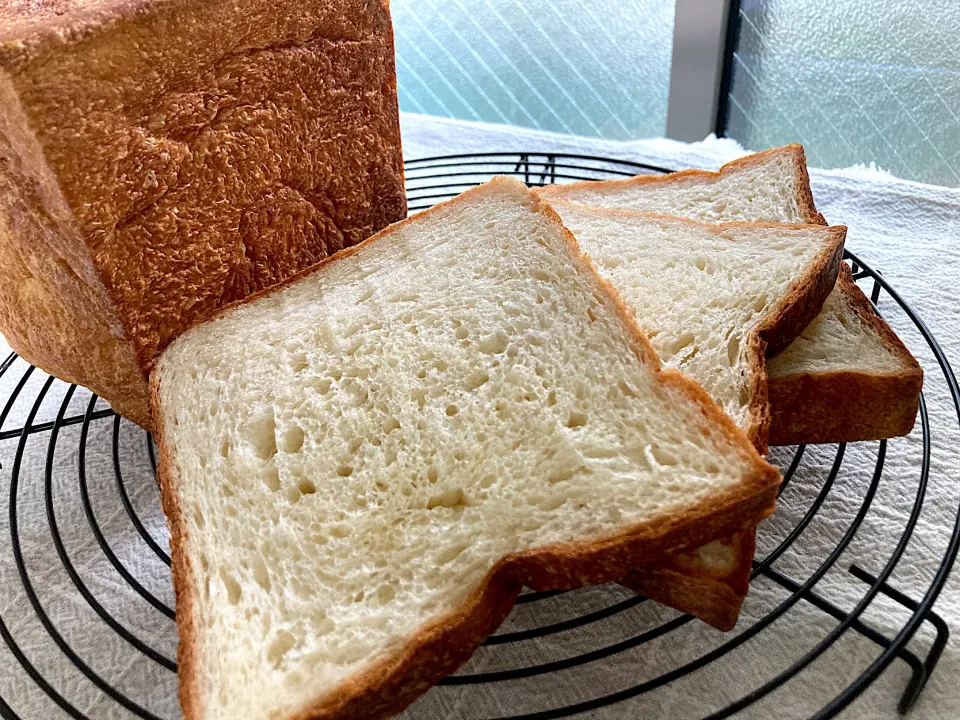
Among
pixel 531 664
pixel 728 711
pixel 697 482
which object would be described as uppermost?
pixel 697 482

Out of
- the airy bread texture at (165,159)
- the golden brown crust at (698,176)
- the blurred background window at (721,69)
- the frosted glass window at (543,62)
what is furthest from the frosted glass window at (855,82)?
the airy bread texture at (165,159)

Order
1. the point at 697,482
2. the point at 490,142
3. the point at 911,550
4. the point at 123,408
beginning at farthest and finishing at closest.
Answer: the point at 490,142
the point at 123,408
the point at 911,550
the point at 697,482

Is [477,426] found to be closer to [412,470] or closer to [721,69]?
[412,470]

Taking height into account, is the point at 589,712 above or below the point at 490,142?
below

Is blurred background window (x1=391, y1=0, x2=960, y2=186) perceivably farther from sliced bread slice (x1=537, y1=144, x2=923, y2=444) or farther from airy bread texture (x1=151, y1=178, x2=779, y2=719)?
airy bread texture (x1=151, y1=178, x2=779, y2=719)

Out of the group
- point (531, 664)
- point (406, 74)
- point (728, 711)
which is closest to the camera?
point (728, 711)

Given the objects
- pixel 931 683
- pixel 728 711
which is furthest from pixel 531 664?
pixel 931 683

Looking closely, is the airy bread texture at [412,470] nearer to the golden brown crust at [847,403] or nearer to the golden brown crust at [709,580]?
the golden brown crust at [709,580]

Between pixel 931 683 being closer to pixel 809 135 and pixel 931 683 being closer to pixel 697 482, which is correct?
pixel 697 482
